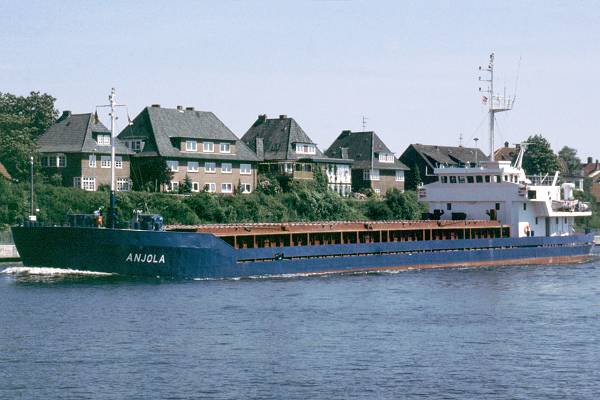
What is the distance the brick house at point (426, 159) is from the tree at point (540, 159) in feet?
24.2

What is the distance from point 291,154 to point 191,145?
1486 centimetres

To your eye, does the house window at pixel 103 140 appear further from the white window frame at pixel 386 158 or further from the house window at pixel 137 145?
the white window frame at pixel 386 158

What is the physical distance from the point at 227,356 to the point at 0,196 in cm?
5263

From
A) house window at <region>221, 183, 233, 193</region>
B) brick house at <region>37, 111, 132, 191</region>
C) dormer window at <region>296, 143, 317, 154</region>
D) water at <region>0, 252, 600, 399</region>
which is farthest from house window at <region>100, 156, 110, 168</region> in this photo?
water at <region>0, 252, 600, 399</region>

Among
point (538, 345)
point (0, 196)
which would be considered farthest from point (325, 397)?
point (0, 196)

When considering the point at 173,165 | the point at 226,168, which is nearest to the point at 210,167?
the point at 226,168

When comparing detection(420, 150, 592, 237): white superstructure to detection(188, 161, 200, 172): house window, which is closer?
detection(420, 150, 592, 237): white superstructure

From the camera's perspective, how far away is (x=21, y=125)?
11300 cm

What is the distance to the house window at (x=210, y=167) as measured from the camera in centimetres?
10500

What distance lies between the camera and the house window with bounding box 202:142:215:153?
106 meters

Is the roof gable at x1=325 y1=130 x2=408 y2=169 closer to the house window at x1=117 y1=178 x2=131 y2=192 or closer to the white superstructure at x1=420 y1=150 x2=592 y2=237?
the house window at x1=117 y1=178 x2=131 y2=192

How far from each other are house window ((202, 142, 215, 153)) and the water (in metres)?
48.5

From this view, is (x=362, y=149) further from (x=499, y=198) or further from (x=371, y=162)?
(x=499, y=198)

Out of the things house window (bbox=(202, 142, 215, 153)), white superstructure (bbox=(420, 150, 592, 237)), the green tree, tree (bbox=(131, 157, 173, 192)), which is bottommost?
white superstructure (bbox=(420, 150, 592, 237))
